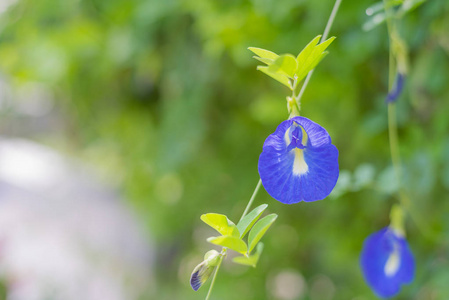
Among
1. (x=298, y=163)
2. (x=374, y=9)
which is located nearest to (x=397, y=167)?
(x=374, y=9)

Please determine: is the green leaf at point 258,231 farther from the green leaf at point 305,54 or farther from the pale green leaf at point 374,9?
the pale green leaf at point 374,9

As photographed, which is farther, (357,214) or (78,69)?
(78,69)

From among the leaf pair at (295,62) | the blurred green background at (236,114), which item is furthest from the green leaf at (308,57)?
the blurred green background at (236,114)

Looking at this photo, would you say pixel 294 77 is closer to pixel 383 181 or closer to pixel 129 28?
pixel 383 181

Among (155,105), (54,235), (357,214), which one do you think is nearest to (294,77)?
(357,214)

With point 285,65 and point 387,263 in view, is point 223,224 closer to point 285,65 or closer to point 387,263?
point 285,65

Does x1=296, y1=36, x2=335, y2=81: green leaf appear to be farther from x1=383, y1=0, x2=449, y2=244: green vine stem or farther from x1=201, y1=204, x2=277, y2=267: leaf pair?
x1=383, y1=0, x2=449, y2=244: green vine stem
